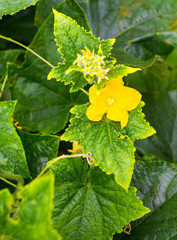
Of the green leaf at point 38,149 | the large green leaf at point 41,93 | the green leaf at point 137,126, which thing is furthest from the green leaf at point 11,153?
the green leaf at point 137,126

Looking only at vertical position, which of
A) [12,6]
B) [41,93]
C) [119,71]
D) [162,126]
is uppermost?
[12,6]

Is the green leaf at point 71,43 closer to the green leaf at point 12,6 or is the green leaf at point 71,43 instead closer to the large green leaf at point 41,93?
the green leaf at point 12,6

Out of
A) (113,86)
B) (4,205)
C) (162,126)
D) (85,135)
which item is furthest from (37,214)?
(162,126)

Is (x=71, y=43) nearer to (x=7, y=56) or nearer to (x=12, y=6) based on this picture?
(x=12, y=6)

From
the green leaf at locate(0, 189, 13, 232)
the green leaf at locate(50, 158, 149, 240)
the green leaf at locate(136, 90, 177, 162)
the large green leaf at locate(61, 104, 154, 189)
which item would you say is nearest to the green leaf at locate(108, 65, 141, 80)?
the large green leaf at locate(61, 104, 154, 189)

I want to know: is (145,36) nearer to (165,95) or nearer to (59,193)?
(165,95)

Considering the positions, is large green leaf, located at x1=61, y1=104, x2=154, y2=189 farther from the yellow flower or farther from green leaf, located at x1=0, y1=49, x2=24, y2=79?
green leaf, located at x1=0, y1=49, x2=24, y2=79
